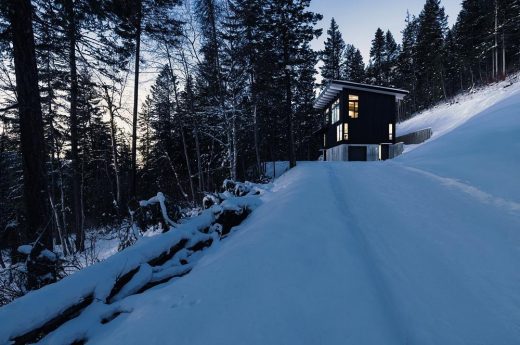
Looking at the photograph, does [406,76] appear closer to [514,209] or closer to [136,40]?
[136,40]

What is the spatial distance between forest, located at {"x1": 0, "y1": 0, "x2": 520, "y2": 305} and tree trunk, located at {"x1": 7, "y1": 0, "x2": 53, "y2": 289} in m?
0.02

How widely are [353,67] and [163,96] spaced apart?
33.4 meters

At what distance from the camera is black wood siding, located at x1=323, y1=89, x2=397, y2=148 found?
25359mm

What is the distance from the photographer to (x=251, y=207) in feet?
22.5

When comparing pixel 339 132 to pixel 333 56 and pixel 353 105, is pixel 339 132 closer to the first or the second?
pixel 353 105

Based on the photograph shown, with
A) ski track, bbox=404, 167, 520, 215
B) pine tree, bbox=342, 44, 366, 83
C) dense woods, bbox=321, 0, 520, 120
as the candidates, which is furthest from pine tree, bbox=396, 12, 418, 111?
ski track, bbox=404, 167, 520, 215

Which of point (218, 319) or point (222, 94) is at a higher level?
point (222, 94)

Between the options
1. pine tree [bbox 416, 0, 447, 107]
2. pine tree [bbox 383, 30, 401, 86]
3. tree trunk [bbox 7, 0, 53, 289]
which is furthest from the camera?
pine tree [bbox 383, 30, 401, 86]

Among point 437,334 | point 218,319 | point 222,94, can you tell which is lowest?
point 437,334

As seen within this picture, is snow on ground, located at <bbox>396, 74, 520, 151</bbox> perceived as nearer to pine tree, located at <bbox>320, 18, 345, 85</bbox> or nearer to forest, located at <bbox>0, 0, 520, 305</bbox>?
forest, located at <bbox>0, 0, 520, 305</bbox>

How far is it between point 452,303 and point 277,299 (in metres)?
1.69

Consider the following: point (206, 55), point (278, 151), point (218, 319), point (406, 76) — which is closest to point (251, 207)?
point (218, 319)

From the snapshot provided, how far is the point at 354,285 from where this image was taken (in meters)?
2.66

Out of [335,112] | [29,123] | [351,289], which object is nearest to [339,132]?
[335,112]
